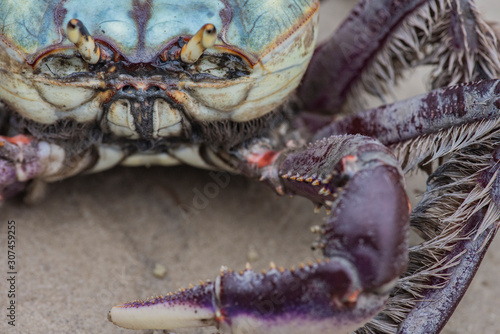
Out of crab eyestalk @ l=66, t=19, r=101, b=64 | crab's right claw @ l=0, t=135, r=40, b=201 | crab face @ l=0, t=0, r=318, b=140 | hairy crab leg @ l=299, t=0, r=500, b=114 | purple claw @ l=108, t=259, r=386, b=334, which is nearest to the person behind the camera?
purple claw @ l=108, t=259, r=386, b=334

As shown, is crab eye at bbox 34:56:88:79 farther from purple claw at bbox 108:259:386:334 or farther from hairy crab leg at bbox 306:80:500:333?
hairy crab leg at bbox 306:80:500:333

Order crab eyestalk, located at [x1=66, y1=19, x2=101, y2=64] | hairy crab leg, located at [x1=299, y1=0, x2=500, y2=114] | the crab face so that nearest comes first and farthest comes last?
crab eyestalk, located at [x1=66, y1=19, x2=101, y2=64] < the crab face < hairy crab leg, located at [x1=299, y1=0, x2=500, y2=114]

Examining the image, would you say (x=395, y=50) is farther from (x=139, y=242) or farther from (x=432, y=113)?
(x=139, y=242)

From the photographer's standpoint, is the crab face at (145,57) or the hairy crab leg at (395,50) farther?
the hairy crab leg at (395,50)

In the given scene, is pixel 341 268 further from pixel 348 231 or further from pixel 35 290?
pixel 35 290

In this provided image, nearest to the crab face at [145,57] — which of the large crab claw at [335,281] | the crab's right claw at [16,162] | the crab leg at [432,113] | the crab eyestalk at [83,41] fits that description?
the crab eyestalk at [83,41]

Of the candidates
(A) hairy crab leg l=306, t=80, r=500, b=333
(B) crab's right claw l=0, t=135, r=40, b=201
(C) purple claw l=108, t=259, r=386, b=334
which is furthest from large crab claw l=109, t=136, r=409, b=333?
(B) crab's right claw l=0, t=135, r=40, b=201

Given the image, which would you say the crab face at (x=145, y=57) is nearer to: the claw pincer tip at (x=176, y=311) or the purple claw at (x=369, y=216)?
the purple claw at (x=369, y=216)

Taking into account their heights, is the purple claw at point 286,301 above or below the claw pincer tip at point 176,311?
above
